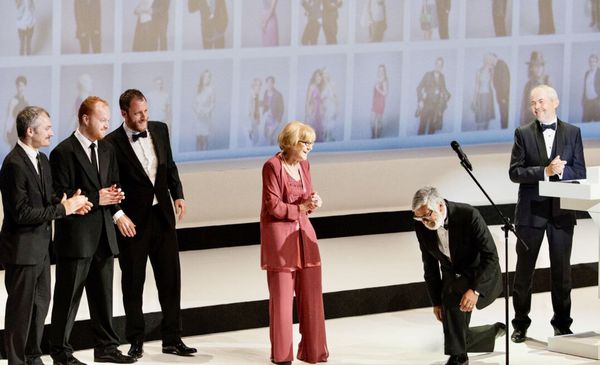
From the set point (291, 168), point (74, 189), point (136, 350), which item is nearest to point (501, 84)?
point (291, 168)

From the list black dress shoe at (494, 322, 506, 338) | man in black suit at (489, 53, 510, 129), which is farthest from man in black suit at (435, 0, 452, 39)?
black dress shoe at (494, 322, 506, 338)

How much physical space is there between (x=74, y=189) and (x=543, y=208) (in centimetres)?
269

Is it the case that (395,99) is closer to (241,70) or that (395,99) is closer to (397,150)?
(397,150)

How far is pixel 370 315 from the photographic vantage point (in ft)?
26.0

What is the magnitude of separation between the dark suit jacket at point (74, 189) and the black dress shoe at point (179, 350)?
2.66 feet

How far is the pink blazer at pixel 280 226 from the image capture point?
6.32 meters

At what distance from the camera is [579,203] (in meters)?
6.67

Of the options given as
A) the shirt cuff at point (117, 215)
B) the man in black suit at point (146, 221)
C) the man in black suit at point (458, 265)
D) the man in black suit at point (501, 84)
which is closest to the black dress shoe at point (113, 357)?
the man in black suit at point (146, 221)

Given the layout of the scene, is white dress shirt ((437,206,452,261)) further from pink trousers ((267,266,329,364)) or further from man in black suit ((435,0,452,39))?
man in black suit ((435,0,452,39))

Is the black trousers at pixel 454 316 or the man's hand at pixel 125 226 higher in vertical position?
the man's hand at pixel 125 226

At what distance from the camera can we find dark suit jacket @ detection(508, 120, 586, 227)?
7.03 m

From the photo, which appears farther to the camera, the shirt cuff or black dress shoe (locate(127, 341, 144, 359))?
black dress shoe (locate(127, 341, 144, 359))

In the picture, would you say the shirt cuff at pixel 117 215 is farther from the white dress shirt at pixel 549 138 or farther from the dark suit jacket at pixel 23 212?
the white dress shirt at pixel 549 138

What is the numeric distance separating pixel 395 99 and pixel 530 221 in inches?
158
